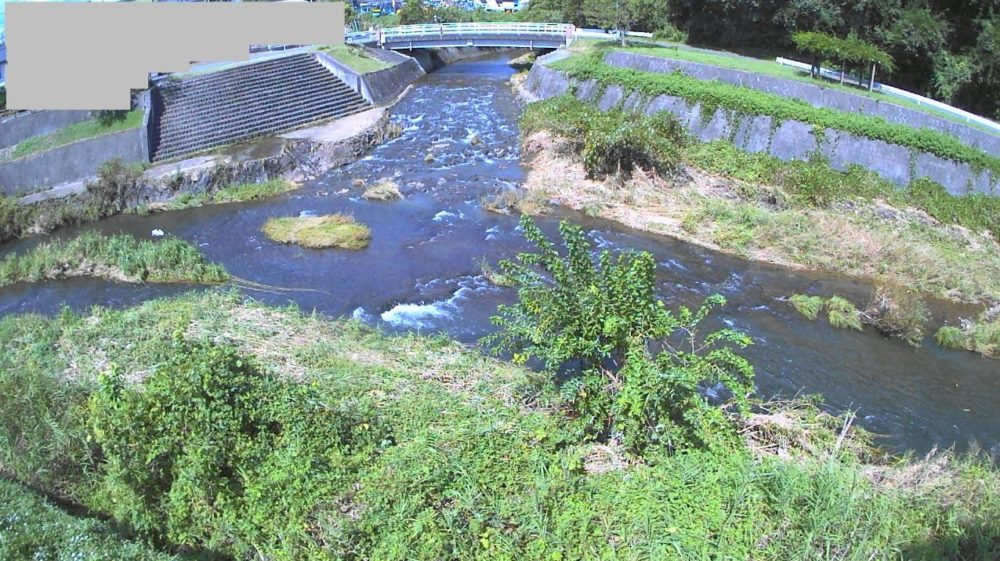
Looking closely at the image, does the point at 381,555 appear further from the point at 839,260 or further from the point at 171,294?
the point at 839,260

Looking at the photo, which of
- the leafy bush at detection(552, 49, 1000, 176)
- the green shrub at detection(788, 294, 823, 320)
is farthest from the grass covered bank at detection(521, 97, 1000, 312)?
the green shrub at detection(788, 294, 823, 320)

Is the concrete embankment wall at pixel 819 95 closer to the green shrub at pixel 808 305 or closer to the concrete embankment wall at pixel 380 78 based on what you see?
the green shrub at pixel 808 305

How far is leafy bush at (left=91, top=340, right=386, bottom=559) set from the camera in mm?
7719

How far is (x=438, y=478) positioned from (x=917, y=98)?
2273 centimetres

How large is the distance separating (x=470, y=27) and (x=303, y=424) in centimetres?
3506

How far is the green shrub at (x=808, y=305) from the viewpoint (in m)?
15.1

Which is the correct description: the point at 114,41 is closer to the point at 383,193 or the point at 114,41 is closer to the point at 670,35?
the point at 383,193

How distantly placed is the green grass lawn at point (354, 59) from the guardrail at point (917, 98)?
18571mm

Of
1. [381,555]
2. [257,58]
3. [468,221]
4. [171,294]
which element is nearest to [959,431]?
[381,555]

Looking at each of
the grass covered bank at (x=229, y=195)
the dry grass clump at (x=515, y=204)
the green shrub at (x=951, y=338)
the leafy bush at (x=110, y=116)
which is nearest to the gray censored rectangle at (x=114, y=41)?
the leafy bush at (x=110, y=116)

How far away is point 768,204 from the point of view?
820 inches

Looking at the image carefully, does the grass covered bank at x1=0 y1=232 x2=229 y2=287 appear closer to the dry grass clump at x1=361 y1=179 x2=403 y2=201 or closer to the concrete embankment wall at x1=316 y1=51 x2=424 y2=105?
the dry grass clump at x1=361 y1=179 x2=403 y2=201

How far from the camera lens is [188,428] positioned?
8.19m

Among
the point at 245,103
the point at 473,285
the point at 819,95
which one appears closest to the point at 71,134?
the point at 245,103
